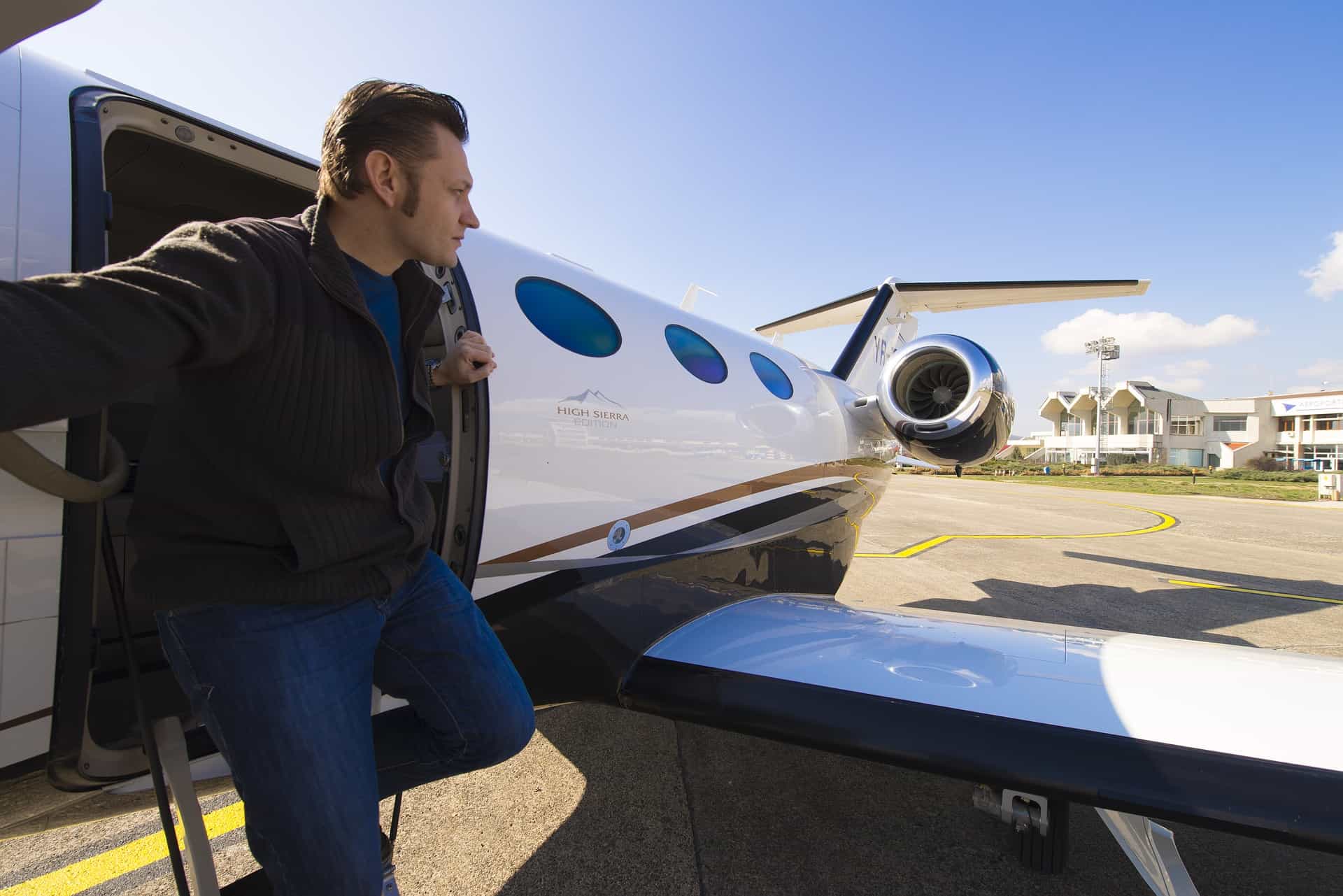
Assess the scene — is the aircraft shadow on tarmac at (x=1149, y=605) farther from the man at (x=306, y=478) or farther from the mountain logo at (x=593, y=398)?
the man at (x=306, y=478)

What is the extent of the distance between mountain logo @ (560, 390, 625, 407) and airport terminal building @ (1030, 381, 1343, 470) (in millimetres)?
55950

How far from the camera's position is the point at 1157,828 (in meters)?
2.40

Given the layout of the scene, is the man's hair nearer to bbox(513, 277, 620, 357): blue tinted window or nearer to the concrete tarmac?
bbox(513, 277, 620, 357): blue tinted window

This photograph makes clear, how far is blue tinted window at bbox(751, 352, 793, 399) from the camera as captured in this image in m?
4.72

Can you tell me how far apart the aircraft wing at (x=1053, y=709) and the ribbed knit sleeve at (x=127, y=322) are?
7.08 ft

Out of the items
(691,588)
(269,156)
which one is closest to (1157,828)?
(691,588)

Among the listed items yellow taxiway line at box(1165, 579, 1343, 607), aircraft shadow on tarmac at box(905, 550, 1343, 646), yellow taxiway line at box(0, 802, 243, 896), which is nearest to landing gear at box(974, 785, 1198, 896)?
yellow taxiway line at box(0, 802, 243, 896)

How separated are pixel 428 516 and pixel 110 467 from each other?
703mm

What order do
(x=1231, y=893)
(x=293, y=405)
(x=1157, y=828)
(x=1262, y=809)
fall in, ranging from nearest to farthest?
1. (x=293, y=405)
2. (x=1262, y=809)
3. (x=1157, y=828)
4. (x=1231, y=893)

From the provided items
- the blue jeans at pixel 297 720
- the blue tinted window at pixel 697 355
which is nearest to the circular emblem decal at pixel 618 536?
the blue tinted window at pixel 697 355

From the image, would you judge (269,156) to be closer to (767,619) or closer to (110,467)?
(110,467)

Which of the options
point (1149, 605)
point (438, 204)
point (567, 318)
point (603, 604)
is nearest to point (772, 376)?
point (567, 318)

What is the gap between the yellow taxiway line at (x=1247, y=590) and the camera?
343 inches

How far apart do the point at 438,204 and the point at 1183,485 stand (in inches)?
1631
